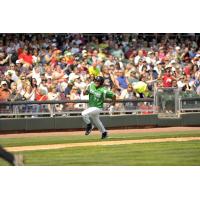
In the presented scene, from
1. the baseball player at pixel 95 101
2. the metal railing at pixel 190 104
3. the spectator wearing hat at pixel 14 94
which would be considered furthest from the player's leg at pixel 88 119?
the metal railing at pixel 190 104

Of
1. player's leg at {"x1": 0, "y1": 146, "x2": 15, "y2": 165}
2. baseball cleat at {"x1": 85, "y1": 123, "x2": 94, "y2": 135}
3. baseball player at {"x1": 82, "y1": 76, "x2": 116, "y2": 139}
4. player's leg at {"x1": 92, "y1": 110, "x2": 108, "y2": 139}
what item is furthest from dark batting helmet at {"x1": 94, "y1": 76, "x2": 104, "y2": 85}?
player's leg at {"x1": 0, "y1": 146, "x2": 15, "y2": 165}

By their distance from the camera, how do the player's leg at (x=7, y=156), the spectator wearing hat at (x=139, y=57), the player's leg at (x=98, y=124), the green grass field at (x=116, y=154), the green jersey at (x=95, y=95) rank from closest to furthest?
1. the player's leg at (x=7, y=156)
2. the green grass field at (x=116, y=154)
3. the player's leg at (x=98, y=124)
4. the green jersey at (x=95, y=95)
5. the spectator wearing hat at (x=139, y=57)

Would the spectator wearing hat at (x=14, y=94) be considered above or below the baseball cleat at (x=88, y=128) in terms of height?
above

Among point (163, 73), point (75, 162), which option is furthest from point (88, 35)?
point (75, 162)

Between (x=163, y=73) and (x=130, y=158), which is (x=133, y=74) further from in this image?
(x=130, y=158)

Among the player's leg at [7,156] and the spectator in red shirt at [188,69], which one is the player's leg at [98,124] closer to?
the spectator in red shirt at [188,69]

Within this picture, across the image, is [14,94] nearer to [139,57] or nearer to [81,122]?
[81,122]
